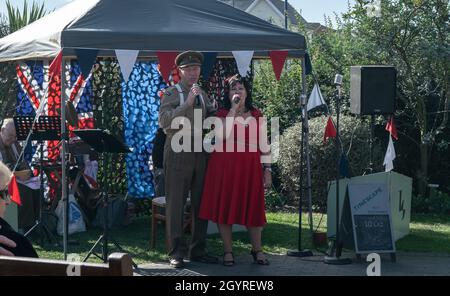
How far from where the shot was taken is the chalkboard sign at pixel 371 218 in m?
8.59

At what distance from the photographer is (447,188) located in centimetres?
1341

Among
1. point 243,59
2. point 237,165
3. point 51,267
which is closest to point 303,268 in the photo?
point 237,165

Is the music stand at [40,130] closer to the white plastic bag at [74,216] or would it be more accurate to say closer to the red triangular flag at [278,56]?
the white plastic bag at [74,216]

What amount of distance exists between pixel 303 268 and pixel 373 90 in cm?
237

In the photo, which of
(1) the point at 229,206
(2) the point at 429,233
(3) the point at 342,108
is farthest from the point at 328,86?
(1) the point at 229,206

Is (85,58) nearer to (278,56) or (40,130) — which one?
(40,130)

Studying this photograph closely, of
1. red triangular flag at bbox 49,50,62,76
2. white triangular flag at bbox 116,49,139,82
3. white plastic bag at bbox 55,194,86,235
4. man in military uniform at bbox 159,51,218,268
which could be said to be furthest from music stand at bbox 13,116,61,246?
man in military uniform at bbox 159,51,218,268

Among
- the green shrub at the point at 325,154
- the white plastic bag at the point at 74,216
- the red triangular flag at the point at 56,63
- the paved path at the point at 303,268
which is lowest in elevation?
the paved path at the point at 303,268

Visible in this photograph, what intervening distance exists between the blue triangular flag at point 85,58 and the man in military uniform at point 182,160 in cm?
78

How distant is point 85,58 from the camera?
26.3ft

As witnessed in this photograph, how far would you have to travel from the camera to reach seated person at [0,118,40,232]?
9.95m

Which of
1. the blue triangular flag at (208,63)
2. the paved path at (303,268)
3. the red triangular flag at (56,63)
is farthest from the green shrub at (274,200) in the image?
the red triangular flag at (56,63)
